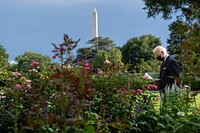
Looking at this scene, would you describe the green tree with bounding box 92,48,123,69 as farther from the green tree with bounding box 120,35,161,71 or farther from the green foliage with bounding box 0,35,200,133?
the green tree with bounding box 120,35,161,71

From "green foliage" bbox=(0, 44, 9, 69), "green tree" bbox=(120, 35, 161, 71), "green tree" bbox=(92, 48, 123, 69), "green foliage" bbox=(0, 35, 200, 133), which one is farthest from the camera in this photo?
"green tree" bbox=(120, 35, 161, 71)

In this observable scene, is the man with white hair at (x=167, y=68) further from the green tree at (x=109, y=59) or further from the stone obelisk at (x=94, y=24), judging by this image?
the stone obelisk at (x=94, y=24)

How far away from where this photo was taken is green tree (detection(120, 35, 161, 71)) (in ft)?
161

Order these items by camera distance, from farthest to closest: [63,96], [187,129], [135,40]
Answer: [135,40] → [187,129] → [63,96]

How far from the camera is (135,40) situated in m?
51.1

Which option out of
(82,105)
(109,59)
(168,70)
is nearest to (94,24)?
(109,59)

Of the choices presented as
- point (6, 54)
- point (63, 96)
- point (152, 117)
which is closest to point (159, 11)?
point (152, 117)

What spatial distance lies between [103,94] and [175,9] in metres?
20.3

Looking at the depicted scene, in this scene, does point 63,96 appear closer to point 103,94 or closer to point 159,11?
point 103,94

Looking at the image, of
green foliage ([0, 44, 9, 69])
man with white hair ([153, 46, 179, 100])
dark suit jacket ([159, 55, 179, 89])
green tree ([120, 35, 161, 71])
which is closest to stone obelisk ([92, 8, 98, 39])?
green tree ([120, 35, 161, 71])

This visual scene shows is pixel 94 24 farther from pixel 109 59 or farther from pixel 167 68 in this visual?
pixel 167 68

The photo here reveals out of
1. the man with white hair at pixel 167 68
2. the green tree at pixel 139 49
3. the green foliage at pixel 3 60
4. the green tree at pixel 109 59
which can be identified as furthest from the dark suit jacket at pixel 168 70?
the green tree at pixel 139 49

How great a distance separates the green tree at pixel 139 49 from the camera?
49125 mm

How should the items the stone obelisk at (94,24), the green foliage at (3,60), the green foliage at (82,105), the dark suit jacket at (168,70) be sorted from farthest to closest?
the stone obelisk at (94,24), the green foliage at (3,60), the dark suit jacket at (168,70), the green foliage at (82,105)
